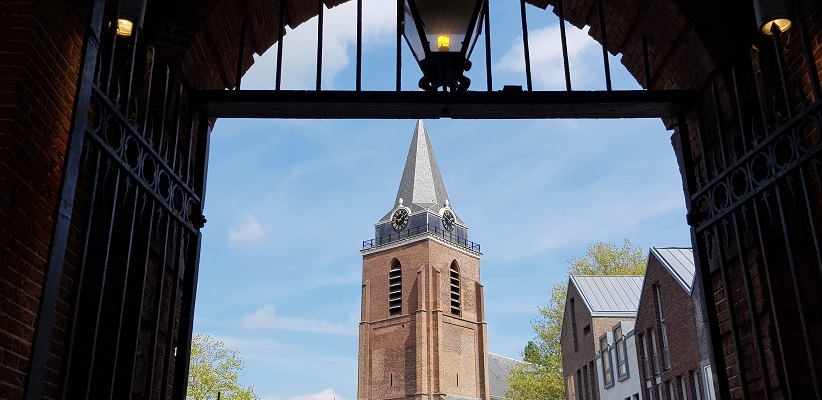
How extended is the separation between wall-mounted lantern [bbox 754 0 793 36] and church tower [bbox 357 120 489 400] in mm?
53932

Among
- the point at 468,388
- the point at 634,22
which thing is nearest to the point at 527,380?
the point at 468,388

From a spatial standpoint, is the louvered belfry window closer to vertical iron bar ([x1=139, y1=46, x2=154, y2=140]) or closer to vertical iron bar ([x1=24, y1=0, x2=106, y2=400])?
vertical iron bar ([x1=139, y1=46, x2=154, y2=140])

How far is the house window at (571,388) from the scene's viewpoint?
110 feet

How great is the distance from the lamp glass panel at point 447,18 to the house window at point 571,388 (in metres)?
31.7

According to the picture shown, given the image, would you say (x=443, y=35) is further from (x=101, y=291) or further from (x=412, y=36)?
(x=101, y=291)

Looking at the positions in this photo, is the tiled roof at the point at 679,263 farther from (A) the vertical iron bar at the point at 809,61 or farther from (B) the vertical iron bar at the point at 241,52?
(A) the vertical iron bar at the point at 809,61

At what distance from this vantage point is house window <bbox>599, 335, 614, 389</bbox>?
2881 cm

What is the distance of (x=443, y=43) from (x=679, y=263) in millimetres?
20907

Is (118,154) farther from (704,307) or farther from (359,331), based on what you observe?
(359,331)

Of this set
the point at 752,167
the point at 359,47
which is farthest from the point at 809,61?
the point at 359,47

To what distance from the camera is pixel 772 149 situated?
12.3ft

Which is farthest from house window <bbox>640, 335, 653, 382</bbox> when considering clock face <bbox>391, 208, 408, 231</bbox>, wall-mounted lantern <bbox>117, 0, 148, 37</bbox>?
clock face <bbox>391, 208, 408, 231</bbox>

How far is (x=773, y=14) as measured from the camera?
4051 mm

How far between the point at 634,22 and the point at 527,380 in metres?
32.3
